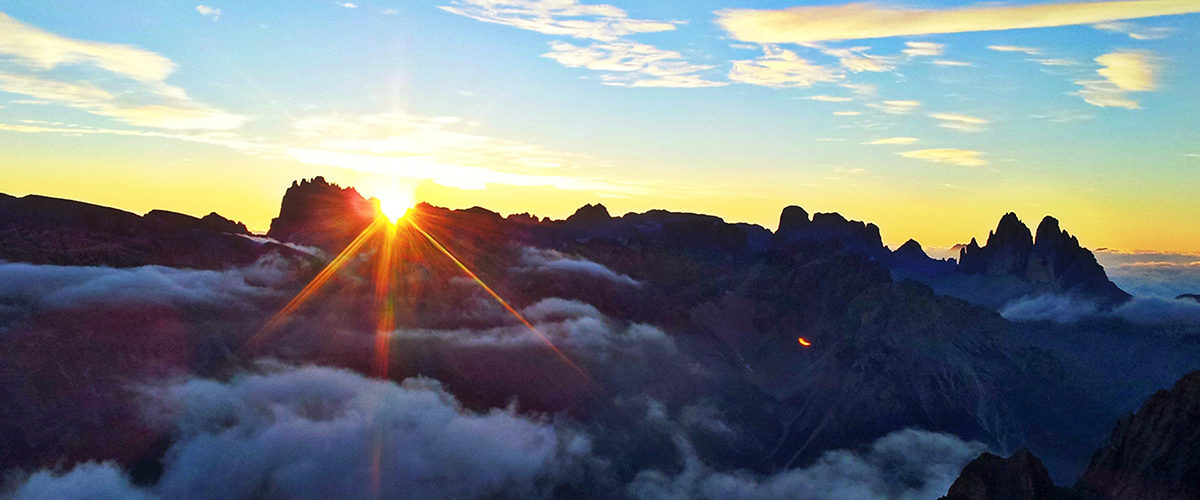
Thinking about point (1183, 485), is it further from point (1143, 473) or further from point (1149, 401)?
point (1149, 401)

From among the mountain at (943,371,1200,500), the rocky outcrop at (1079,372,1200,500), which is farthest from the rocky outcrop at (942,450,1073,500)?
the rocky outcrop at (1079,372,1200,500)

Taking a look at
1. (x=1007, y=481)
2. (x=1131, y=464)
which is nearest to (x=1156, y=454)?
(x=1131, y=464)

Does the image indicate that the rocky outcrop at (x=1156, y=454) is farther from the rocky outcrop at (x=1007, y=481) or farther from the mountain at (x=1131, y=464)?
the rocky outcrop at (x=1007, y=481)

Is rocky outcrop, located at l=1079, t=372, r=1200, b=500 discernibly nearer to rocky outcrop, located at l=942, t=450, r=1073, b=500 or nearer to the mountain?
the mountain

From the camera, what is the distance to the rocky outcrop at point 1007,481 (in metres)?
137

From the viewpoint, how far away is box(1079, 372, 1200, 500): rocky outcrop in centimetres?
12875

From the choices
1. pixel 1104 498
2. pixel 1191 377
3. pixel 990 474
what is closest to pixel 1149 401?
pixel 1191 377

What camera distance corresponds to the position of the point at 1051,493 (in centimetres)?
13812

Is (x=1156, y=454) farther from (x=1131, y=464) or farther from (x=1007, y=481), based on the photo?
(x=1007, y=481)

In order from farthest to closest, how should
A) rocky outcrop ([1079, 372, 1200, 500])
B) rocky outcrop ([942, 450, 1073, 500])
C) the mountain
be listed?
rocky outcrop ([942, 450, 1073, 500])
the mountain
rocky outcrop ([1079, 372, 1200, 500])

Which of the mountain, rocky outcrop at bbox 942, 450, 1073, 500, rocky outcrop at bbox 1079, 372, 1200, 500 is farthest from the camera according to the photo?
rocky outcrop at bbox 942, 450, 1073, 500

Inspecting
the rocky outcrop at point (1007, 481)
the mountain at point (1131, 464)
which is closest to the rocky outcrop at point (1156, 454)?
the mountain at point (1131, 464)

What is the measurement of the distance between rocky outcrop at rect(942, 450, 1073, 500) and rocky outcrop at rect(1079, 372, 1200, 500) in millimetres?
7543

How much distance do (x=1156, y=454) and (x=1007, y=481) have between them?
20.6 metres
